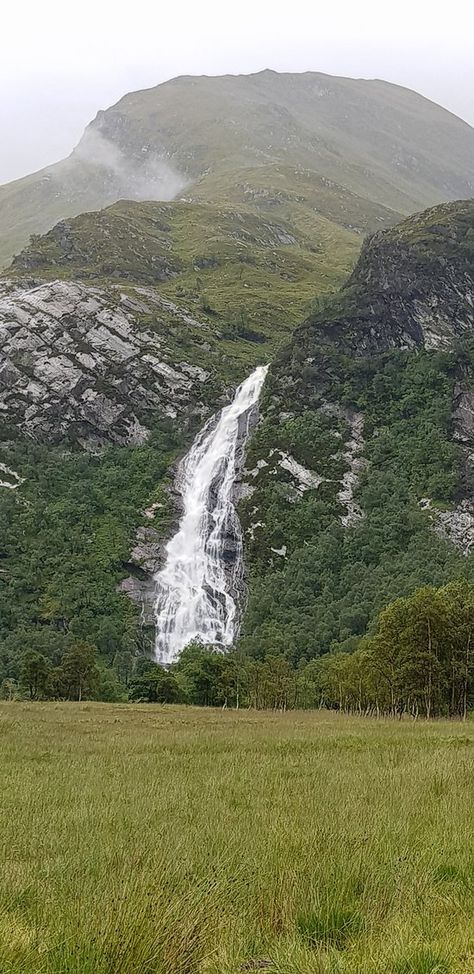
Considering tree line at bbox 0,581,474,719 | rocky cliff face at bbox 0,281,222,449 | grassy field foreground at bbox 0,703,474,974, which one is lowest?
tree line at bbox 0,581,474,719

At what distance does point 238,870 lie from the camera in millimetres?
6531

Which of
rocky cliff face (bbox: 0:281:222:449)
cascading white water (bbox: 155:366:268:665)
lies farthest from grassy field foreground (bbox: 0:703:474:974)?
rocky cliff face (bbox: 0:281:222:449)

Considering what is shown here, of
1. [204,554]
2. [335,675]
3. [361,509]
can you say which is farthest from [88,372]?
[335,675]

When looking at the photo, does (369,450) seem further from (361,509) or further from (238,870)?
(238,870)

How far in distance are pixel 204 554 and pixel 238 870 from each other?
3950 inches

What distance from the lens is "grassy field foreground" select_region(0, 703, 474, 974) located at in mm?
4152

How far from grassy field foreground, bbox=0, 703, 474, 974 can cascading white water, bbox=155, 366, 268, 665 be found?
81.3 m

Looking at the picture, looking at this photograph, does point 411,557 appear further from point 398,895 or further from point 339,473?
point 398,895

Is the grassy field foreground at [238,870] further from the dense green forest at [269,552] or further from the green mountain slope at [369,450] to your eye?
the green mountain slope at [369,450]

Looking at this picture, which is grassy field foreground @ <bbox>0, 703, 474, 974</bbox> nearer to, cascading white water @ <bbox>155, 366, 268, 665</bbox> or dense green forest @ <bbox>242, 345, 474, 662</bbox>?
dense green forest @ <bbox>242, 345, 474, 662</bbox>

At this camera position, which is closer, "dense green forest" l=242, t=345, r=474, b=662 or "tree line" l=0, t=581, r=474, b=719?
"tree line" l=0, t=581, r=474, b=719

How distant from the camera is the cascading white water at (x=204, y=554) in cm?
9500

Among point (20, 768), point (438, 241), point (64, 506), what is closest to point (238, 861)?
point (20, 768)

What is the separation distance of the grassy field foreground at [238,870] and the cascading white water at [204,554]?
3202 inches
